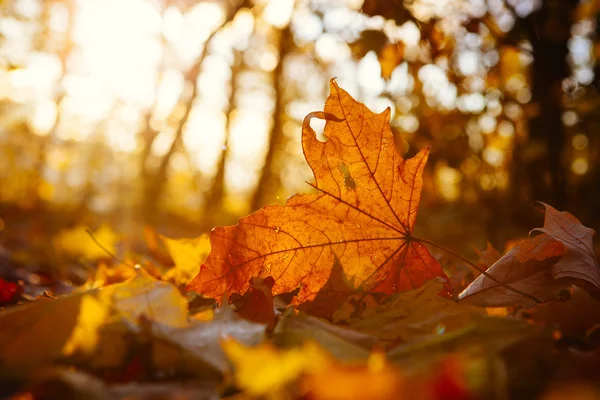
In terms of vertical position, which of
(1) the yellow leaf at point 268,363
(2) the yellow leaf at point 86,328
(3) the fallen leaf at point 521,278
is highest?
(1) the yellow leaf at point 268,363

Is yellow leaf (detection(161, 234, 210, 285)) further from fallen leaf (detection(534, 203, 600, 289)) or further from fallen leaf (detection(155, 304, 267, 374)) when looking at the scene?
fallen leaf (detection(534, 203, 600, 289))

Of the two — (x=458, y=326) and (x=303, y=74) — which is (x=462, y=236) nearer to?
(x=458, y=326)

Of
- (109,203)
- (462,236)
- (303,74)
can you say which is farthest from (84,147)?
(462,236)

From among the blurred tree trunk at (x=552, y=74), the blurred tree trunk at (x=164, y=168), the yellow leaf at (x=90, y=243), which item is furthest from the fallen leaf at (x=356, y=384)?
the blurred tree trunk at (x=164, y=168)

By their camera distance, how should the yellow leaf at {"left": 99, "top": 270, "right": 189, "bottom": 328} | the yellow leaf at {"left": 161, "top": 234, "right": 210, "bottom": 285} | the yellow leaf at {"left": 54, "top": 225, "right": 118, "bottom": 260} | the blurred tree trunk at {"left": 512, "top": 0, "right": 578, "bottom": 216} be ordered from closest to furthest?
the yellow leaf at {"left": 99, "top": 270, "right": 189, "bottom": 328} < the yellow leaf at {"left": 161, "top": 234, "right": 210, "bottom": 285} < the yellow leaf at {"left": 54, "top": 225, "right": 118, "bottom": 260} < the blurred tree trunk at {"left": 512, "top": 0, "right": 578, "bottom": 216}

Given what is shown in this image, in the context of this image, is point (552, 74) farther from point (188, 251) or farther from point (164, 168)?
point (164, 168)

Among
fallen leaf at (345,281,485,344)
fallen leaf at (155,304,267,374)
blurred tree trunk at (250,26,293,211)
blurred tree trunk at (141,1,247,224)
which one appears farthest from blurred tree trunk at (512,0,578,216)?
blurred tree trunk at (141,1,247,224)

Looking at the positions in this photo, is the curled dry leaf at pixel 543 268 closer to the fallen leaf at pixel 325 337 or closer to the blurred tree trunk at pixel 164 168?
the fallen leaf at pixel 325 337
